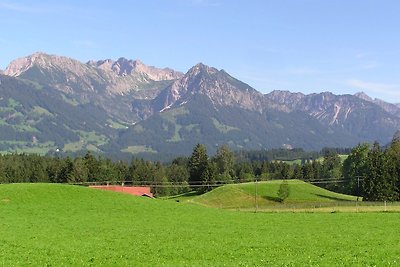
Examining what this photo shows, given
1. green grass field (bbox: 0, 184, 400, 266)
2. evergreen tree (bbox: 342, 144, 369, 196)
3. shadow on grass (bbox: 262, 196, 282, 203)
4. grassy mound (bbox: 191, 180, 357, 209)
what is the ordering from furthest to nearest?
evergreen tree (bbox: 342, 144, 369, 196) < shadow on grass (bbox: 262, 196, 282, 203) < grassy mound (bbox: 191, 180, 357, 209) < green grass field (bbox: 0, 184, 400, 266)

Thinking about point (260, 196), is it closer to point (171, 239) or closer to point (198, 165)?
point (198, 165)

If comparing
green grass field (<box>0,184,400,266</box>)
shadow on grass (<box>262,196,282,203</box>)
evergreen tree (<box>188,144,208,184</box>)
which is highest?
evergreen tree (<box>188,144,208,184</box>)

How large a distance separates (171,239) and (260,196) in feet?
354

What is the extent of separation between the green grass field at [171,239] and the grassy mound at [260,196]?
5708 centimetres

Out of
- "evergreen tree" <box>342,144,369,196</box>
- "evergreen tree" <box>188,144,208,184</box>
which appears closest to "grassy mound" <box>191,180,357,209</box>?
"evergreen tree" <box>342,144,369,196</box>

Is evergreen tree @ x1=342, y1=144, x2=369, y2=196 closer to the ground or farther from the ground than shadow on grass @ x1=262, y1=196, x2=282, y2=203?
farther from the ground

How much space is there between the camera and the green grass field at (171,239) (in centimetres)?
3338

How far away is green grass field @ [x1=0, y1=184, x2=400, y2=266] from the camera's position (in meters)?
33.4

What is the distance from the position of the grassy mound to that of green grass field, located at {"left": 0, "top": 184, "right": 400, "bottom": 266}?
57.1 meters

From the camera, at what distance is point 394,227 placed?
5866 centimetres

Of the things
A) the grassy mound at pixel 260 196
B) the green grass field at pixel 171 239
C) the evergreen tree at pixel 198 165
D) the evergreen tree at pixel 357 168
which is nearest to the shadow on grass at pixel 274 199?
the grassy mound at pixel 260 196

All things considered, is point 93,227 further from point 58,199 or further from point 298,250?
point 58,199

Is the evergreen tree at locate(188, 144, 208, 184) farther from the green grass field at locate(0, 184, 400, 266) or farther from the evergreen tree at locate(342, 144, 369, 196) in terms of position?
the green grass field at locate(0, 184, 400, 266)

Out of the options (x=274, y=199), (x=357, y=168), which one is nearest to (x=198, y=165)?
(x=274, y=199)
